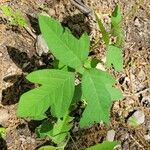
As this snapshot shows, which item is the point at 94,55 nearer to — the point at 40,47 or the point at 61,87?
the point at 40,47

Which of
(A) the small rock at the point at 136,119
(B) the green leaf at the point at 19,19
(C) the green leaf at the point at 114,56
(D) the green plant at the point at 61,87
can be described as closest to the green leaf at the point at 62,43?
(D) the green plant at the point at 61,87

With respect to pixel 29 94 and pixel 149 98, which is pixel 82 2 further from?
pixel 29 94

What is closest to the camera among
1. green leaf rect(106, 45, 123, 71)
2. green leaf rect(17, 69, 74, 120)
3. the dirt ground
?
green leaf rect(17, 69, 74, 120)

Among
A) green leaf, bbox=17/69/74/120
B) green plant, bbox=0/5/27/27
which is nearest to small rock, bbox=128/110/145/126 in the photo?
green leaf, bbox=17/69/74/120

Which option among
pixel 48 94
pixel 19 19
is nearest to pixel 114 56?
pixel 48 94

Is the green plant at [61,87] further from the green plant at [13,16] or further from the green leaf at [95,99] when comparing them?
the green plant at [13,16]

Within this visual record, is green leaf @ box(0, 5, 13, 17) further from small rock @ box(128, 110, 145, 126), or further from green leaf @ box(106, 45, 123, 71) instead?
small rock @ box(128, 110, 145, 126)

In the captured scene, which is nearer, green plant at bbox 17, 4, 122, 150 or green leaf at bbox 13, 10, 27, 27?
green plant at bbox 17, 4, 122, 150
